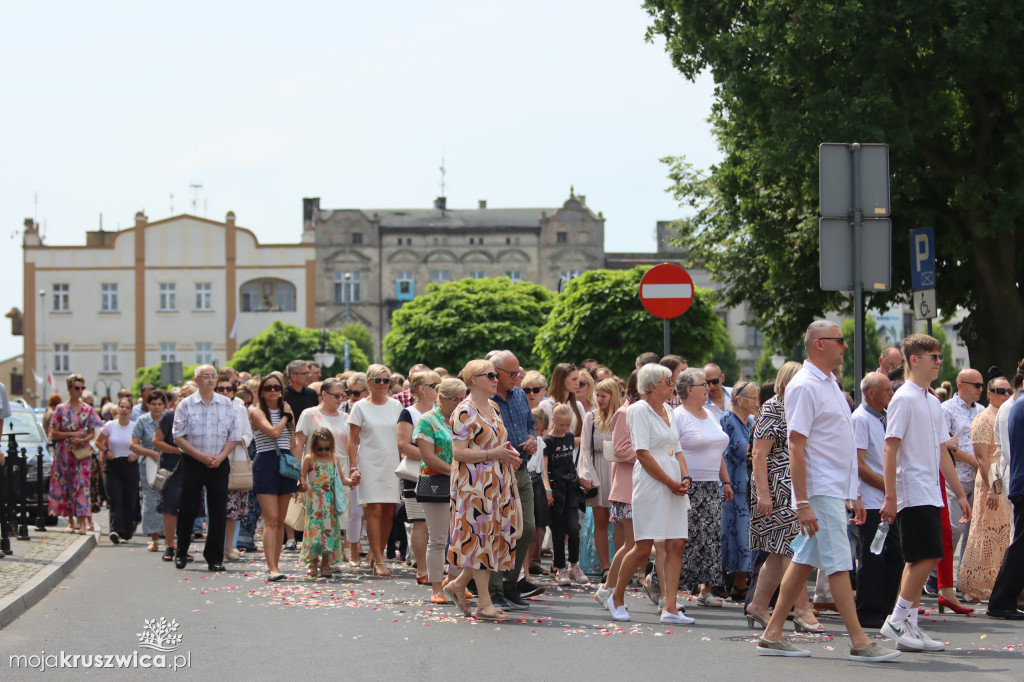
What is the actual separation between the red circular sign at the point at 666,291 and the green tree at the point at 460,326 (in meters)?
48.1

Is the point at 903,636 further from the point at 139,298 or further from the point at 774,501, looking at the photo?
the point at 139,298

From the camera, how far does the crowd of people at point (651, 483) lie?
790 cm

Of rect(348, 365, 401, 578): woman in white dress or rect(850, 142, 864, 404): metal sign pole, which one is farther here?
rect(348, 365, 401, 578): woman in white dress

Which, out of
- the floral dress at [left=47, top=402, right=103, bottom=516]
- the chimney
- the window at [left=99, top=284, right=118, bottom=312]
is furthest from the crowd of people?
the chimney

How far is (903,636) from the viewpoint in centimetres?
790

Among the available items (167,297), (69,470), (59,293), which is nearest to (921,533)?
(69,470)

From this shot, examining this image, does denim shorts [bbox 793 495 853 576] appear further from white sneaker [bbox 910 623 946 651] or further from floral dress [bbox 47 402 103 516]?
floral dress [bbox 47 402 103 516]

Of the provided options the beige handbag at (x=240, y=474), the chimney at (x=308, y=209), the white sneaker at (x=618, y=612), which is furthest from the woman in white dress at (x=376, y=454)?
the chimney at (x=308, y=209)

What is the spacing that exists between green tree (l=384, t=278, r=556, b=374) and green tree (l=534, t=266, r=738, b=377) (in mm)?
17229

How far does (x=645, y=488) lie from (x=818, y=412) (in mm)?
1879

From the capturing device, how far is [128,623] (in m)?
9.20

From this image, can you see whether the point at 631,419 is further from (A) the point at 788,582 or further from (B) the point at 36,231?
(B) the point at 36,231

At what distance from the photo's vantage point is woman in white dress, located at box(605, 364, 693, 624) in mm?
9086

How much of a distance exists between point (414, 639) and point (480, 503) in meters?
1.35
